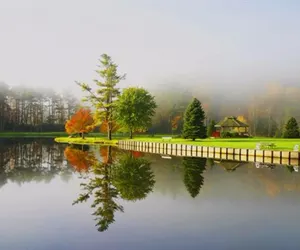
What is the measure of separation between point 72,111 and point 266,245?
124026 millimetres

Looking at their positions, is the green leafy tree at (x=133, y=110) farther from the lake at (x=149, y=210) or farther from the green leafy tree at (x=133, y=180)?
the lake at (x=149, y=210)

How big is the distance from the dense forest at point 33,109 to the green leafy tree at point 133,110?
48994 millimetres

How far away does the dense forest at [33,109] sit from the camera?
12725 centimetres

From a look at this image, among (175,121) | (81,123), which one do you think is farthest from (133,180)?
(175,121)

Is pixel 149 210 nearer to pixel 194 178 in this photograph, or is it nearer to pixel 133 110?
pixel 194 178

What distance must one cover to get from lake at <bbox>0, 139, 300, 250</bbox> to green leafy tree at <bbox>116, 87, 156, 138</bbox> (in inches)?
1835

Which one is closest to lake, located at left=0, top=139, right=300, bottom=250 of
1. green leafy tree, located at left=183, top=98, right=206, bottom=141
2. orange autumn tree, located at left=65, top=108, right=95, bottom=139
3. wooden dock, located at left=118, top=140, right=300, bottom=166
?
wooden dock, located at left=118, top=140, right=300, bottom=166

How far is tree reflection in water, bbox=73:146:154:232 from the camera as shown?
64.2ft

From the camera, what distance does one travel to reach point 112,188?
26109mm

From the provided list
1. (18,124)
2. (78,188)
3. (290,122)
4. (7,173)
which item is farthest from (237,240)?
(18,124)

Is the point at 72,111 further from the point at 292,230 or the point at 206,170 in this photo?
the point at 292,230

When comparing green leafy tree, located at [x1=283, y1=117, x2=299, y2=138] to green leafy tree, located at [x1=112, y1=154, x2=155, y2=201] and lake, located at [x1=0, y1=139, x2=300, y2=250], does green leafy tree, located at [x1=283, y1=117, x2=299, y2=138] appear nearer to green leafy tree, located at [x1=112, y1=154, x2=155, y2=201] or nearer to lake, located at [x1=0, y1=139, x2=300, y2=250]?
lake, located at [x1=0, y1=139, x2=300, y2=250]

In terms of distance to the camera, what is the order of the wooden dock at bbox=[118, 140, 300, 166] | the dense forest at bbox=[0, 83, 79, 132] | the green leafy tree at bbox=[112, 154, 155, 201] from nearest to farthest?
1. the green leafy tree at bbox=[112, 154, 155, 201]
2. the wooden dock at bbox=[118, 140, 300, 166]
3. the dense forest at bbox=[0, 83, 79, 132]

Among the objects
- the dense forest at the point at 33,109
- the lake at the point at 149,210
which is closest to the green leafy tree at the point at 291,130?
the lake at the point at 149,210
